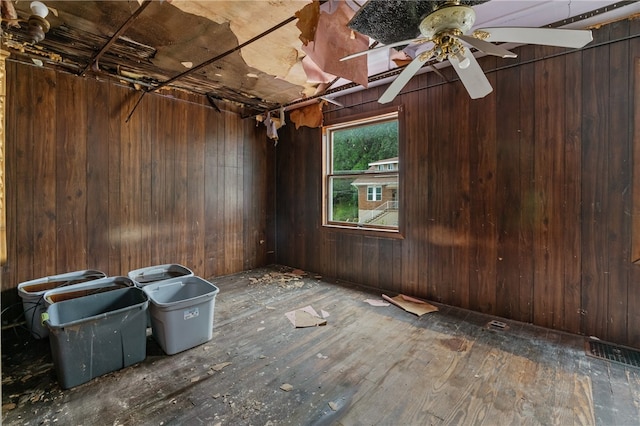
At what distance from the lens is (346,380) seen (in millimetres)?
2125

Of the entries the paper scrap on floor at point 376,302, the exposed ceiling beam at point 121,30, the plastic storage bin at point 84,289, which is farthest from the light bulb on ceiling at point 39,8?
the paper scrap on floor at point 376,302

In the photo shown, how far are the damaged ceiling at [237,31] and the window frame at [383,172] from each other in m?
0.59

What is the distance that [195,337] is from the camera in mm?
2527

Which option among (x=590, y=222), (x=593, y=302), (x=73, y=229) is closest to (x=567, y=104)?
(x=590, y=222)

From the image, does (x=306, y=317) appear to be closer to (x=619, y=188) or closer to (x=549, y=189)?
(x=549, y=189)

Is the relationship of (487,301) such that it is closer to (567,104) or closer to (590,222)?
(590,222)

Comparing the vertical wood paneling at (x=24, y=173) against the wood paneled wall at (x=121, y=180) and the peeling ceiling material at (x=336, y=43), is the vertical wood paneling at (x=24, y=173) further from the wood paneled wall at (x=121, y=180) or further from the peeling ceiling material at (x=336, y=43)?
the peeling ceiling material at (x=336, y=43)

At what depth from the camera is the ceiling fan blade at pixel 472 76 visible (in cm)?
195

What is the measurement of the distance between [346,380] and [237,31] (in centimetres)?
274

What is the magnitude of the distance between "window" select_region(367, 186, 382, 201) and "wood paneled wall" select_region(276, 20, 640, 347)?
41 centimetres

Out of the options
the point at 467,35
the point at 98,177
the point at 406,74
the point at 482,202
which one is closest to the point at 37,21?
the point at 98,177

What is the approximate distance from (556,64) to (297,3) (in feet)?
7.46

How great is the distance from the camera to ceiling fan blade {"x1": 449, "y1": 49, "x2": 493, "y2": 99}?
1.95 metres

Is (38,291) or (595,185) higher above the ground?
(595,185)
